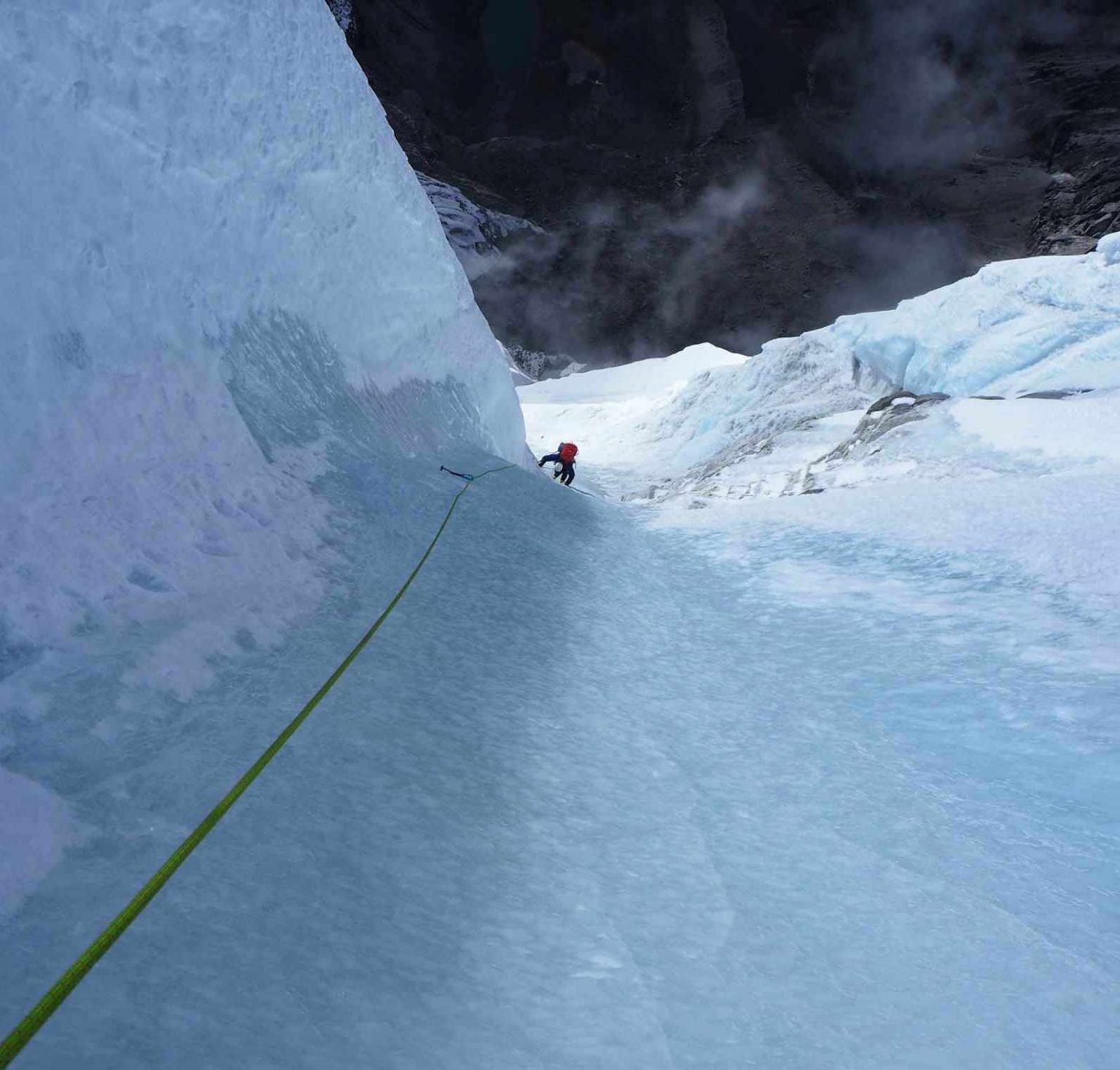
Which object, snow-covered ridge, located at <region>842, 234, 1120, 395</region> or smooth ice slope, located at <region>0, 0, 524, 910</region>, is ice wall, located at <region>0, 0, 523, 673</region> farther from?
snow-covered ridge, located at <region>842, 234, 1120, 395</region>

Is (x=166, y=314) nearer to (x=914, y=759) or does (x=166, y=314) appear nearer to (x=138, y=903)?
(x=138, y=903)

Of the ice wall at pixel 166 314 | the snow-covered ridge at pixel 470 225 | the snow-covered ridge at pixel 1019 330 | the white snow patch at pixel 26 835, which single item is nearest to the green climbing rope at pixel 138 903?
the white snow patch at pixel 26 835

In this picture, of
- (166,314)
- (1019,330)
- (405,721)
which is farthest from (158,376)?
(1019,330)

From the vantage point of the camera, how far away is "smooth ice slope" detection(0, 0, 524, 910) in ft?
6.32

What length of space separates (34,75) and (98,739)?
2.14m

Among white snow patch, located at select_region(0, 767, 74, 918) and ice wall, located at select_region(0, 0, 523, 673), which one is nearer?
white snow patch, located at select_region(0, 767, 74, 918)

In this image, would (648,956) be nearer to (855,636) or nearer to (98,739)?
(98,739)

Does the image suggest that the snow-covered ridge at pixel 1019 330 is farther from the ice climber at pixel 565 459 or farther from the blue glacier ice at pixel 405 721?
the blue glacier ice at pixel 405 721

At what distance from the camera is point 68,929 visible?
4.19ft

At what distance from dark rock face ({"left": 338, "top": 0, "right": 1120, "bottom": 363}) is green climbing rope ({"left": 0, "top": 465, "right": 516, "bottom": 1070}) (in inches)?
1173

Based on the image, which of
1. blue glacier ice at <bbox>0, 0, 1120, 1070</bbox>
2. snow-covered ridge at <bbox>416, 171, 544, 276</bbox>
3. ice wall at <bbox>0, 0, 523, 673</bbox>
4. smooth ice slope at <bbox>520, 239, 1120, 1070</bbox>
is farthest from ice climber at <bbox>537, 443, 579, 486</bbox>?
snow-covered ridge at <bbox>416, 171, 544, 276</bbox>

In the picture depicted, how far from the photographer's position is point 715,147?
29688 mm

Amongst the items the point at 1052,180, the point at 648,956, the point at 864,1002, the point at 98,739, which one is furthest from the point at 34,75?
the point at 1052,180

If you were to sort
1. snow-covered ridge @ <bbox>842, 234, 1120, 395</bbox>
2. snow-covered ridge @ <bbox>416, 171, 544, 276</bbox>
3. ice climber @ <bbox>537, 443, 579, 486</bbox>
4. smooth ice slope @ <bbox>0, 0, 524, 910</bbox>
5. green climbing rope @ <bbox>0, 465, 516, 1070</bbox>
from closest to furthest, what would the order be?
1. green climbing rope @ <bbox>0, 465, 516, 1070</bbox>
2. smooth ice slope @ <bbox>0, 0, 524, 910</bbox>
3. snow-covered ridge @ <bbox>842, 234, 1120, 395</bbox>
4. ice climber @ <bbox>537, 443, 579, 486</bbox>
5. snow-covered ridge @ <bbox>416, 171, 544, 276</bbox>
